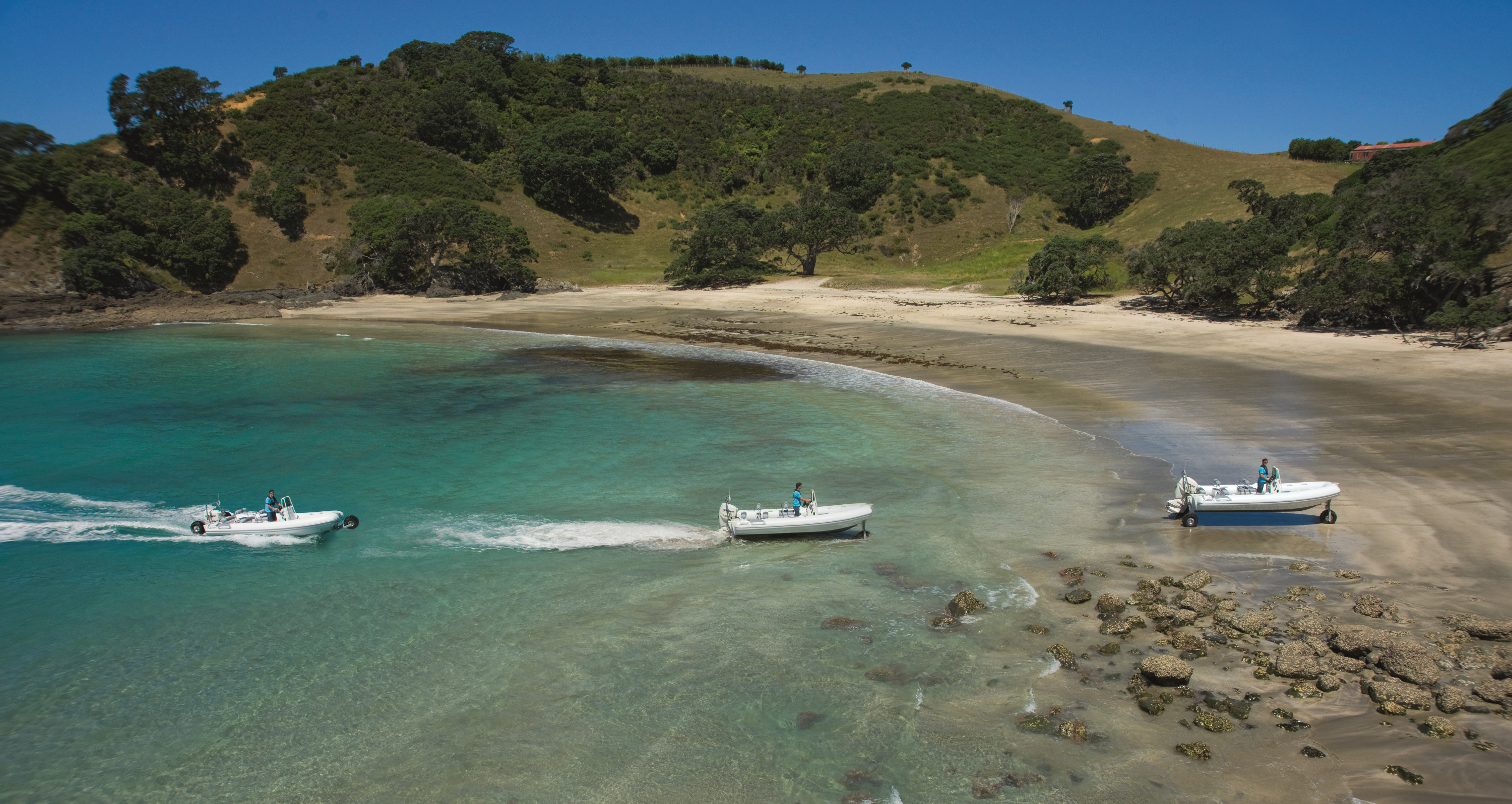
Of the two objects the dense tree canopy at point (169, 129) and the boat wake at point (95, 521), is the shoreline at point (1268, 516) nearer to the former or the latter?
the boat wake at point (95, 521)

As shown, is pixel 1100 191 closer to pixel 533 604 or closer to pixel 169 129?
pixel 533 604

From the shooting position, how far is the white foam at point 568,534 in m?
16.2

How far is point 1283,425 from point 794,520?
15929 mm

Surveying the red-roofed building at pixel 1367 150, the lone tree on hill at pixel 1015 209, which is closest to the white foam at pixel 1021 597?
the lone tree on hill at pixel 1015 209

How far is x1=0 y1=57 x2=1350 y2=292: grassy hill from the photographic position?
58125 mm

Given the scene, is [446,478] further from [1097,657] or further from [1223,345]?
[1223,345]

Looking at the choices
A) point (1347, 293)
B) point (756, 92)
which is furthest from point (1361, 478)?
point (756, 92)

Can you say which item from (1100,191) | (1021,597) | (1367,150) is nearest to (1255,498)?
(1021,597)

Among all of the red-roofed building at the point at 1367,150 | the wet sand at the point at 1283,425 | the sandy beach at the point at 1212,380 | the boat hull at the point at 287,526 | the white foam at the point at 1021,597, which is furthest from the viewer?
the red-roofed building at the point at 1367,150

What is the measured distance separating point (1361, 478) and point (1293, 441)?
3136 mm

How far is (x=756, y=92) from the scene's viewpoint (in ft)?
375

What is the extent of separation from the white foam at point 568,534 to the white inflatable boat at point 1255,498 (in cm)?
992

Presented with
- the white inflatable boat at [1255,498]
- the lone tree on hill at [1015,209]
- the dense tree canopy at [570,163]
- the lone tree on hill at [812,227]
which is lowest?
the white inflatable boat at [1255,498]

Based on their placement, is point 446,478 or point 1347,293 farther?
point 1347,293
